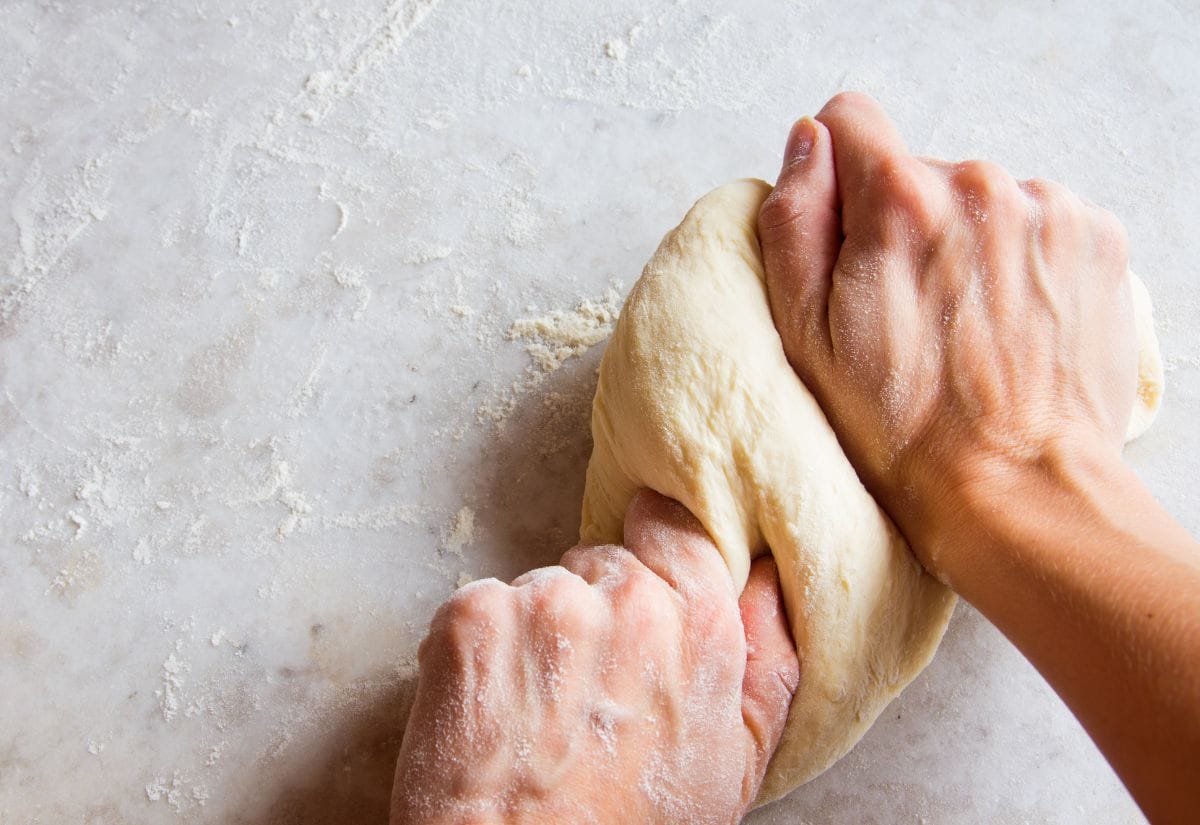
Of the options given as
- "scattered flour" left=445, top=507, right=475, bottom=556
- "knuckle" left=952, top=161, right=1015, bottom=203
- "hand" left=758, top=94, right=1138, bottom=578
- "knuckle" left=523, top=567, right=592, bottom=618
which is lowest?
"scattered flour" left=445, top=507, right=475, bottom=556

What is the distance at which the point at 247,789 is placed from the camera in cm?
120

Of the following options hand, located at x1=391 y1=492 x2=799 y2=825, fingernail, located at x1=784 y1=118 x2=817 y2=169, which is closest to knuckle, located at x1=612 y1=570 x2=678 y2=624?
hand, located at x1=391 y1=492 x2=799 y2=825

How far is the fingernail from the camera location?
1181mm

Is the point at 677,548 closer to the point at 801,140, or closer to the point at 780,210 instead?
the point at 780,210

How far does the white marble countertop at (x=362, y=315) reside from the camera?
4.02 ft

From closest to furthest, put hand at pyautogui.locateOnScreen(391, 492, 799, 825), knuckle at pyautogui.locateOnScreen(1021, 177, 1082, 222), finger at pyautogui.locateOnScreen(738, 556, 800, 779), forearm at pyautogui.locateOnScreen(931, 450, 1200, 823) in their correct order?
forearm at pyautogui.locateOnScreen(931, 450, 1200, 823)
hand at pyautogui.locateOnScreen(391, 492, 799, 825)
finger at pyautogui.locateOnScreen(738, 556, 800, 779)
knuckle at pyautogui.locateOnScreen(1021, 177, 1082, 222)

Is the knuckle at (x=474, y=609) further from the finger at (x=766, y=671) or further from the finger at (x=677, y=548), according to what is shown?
the finger at (x=766, y=671)

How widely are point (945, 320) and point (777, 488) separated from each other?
28 cm

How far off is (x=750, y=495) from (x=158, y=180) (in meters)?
1.07

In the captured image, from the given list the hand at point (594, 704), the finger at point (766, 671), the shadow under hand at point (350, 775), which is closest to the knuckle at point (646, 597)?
the hand at point (594, 704)

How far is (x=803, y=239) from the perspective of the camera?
3.76ft

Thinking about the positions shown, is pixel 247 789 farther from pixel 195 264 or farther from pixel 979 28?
pixel 979 28

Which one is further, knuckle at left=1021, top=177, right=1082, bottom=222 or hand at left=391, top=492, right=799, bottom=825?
knuckle at left=1021, top=177, right=1082, bottom=222

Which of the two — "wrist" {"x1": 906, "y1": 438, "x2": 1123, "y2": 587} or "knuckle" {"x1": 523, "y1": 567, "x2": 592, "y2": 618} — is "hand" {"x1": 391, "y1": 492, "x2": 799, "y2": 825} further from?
"wrist" {"x1": 906, "y1": 438, "x2": 1123, "y2": 587}
